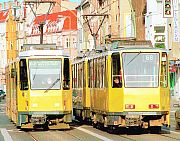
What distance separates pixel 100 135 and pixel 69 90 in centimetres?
362

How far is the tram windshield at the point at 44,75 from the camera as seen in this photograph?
2850 cm

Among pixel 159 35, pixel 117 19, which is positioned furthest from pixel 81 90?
pixel 117 19

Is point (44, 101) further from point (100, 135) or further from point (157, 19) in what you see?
point (157, 19)

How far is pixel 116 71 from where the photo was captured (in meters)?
26.1

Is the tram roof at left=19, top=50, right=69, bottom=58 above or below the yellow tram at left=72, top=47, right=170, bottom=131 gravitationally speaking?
above

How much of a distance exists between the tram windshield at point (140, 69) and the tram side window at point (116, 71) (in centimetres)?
22

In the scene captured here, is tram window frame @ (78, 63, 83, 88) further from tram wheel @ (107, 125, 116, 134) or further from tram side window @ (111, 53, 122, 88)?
tram side window @ (111, 53, 122, 88)

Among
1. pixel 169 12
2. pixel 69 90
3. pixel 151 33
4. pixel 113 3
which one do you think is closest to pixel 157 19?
pixel 151 33

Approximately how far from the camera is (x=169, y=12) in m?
59.7

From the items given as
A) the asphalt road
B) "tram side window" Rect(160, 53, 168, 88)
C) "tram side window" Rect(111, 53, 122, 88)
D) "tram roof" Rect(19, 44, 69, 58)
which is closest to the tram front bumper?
the asphalt road

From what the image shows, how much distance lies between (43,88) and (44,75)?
1.72ft

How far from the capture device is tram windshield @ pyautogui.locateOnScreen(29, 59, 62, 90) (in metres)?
28.5

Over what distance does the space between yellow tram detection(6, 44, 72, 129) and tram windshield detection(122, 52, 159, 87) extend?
11.7ft

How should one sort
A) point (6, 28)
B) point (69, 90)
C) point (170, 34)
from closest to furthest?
point (69, 90) < point (170, 34) < point (6, 28)
